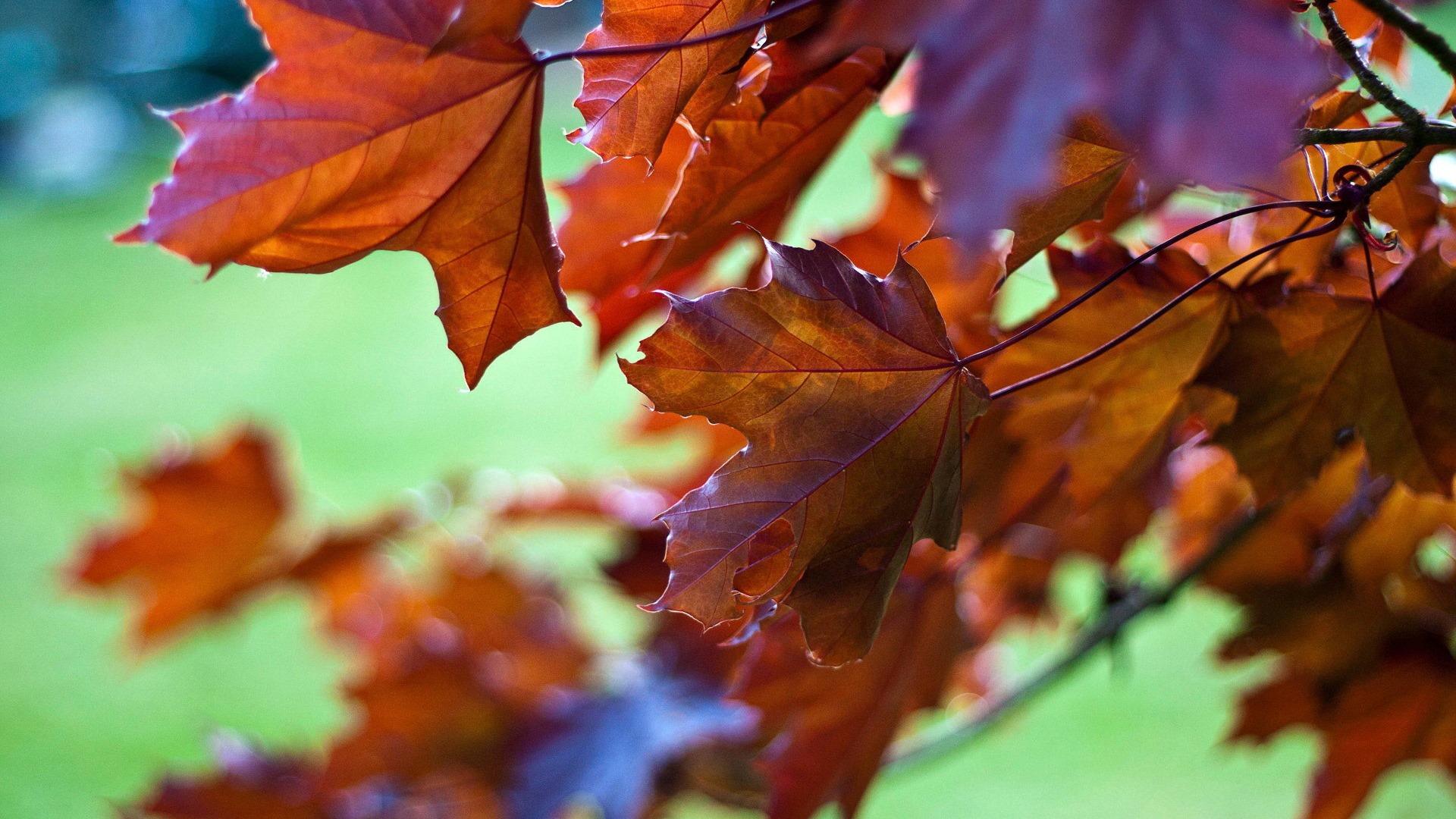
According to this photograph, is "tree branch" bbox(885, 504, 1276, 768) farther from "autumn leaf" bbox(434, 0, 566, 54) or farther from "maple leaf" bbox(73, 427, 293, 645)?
"maple leaf" bbox(73, 427, 293, 645)

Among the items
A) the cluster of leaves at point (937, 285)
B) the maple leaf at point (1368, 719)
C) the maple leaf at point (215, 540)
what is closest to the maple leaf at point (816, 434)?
the cluster of leaves at point (937, 285)

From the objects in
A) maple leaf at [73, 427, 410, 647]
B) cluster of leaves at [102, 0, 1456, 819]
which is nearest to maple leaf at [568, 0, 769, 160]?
cluster of leaves at [102, 0, 1456, 819]

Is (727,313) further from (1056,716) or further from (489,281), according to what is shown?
(1056,716)

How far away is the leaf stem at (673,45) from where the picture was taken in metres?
0.27

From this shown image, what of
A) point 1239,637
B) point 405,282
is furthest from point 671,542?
point 405,282

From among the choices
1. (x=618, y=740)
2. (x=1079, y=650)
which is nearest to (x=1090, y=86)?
(x=1079, y=650)

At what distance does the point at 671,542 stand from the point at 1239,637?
1.20ft

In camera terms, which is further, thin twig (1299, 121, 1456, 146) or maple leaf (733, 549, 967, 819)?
maple leaf (733, 549, 967, 819)

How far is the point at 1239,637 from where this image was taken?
0.55 meters

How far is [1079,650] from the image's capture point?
57cm

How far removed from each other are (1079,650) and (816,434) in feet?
1.03

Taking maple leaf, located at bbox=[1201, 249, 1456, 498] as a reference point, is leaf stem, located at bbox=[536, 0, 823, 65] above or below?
above

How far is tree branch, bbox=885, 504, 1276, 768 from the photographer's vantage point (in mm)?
515

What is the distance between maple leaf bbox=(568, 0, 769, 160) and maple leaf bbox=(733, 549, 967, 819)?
0.24m
